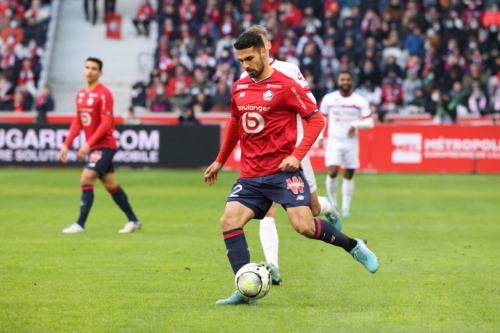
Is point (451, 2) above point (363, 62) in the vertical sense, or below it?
above

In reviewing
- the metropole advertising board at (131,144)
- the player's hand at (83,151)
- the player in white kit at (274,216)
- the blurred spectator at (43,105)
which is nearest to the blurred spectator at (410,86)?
the metropole advertising board at (131,144)

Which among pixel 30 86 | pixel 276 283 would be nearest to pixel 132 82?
pixel 30 86

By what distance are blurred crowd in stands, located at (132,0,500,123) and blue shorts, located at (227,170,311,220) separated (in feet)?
59.3

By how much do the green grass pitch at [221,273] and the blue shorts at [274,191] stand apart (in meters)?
0.80

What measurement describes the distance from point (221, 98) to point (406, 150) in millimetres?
6659

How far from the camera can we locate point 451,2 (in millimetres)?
30125

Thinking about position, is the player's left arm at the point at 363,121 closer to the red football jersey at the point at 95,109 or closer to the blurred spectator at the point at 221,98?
the red football jersey at the point at 95,109

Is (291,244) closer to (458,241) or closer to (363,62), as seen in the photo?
(458,241)

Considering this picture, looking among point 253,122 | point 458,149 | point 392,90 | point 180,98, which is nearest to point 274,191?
point 253,122

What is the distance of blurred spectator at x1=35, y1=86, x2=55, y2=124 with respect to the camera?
2427 cm

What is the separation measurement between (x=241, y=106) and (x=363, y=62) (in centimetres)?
2087

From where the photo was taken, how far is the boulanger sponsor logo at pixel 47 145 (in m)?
22.7

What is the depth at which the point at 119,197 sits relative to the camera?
11.3m

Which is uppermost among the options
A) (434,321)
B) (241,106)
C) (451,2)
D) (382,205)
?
(451,2)
